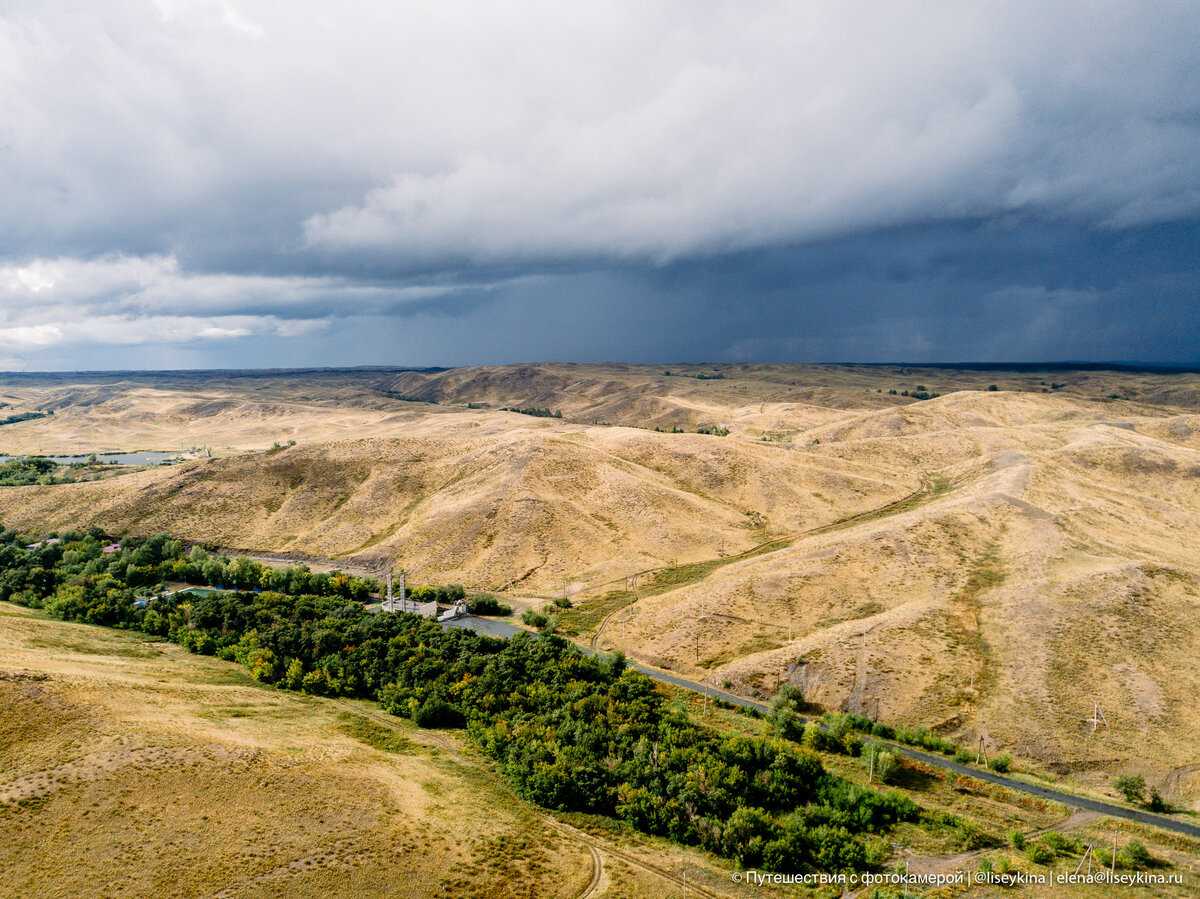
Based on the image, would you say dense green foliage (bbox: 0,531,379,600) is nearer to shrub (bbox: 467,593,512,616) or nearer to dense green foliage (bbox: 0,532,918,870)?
dense green foliage (bbox: 0,532,918,870)

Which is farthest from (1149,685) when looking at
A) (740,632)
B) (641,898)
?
(641,898)

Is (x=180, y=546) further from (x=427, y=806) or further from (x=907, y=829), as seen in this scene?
(x=907, y=829)

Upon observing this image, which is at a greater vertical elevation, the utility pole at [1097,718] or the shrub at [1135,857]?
the utility pole at [1097,718]

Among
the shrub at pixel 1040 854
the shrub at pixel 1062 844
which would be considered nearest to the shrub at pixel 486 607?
Result: the shrub at pixel 1040 854

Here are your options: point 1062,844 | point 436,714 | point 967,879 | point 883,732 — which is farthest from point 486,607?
point 1062,844

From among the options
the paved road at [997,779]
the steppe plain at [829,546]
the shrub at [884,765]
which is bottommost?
the paved road at [997,779]

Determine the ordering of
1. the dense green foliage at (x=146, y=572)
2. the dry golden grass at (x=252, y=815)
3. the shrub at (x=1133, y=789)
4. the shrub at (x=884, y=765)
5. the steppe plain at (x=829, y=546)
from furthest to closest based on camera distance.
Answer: the dense green foliage at (x=146, y=572)
the steppe plain at (x=829, y=546)
the shrub at (x=884, y=765)
the shrub at (x=1133, y=789)
the dry golden grass at (x=252, y=815)

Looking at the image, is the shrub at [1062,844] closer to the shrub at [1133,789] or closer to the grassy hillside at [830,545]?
the shrub at [1133,789]
